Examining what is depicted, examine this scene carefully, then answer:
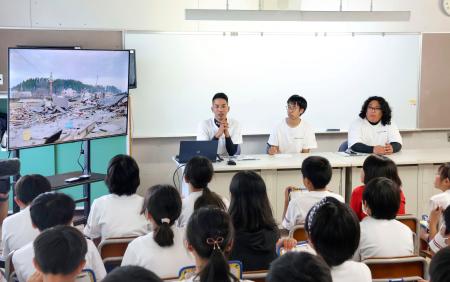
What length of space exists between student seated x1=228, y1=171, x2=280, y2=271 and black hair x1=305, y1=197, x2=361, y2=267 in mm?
593

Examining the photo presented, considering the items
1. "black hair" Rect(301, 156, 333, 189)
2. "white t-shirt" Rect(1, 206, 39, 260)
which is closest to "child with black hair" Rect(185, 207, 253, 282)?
"white t-shirt" Rect(1, 206, 39, 260)

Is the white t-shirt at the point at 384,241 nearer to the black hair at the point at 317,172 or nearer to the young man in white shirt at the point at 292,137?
the black hair at the point at 317,172

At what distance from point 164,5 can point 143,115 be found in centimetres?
131

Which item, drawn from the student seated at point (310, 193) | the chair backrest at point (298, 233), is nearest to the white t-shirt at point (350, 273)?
the chair backrest at point (298, 233)

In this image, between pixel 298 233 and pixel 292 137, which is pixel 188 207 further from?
pixel 292 137

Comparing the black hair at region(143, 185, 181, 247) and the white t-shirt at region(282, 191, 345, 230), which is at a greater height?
the black hair at region(143, 185, 181, 247)

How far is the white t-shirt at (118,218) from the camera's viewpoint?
10.1ft

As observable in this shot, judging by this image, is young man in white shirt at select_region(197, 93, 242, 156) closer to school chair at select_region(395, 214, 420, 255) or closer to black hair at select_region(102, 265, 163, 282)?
school chair at select_region(395, 214, 420, 255)

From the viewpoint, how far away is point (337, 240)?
2039mm

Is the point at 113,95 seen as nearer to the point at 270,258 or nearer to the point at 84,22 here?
the point at 84,22

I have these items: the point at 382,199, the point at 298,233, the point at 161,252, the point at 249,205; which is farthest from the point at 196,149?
the point at 161,252

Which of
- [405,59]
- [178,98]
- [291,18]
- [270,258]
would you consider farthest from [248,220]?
[405,59]

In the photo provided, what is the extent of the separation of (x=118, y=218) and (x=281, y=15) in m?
2.91

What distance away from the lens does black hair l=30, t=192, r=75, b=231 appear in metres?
2.55
